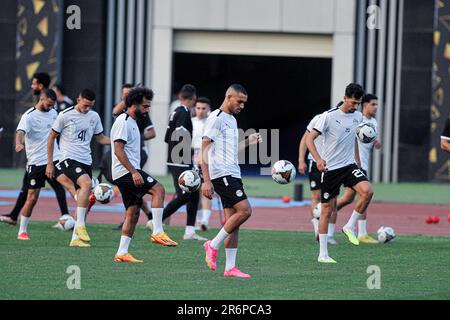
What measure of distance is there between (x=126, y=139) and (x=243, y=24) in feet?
62.9

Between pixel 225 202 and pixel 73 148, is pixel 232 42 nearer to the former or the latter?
pixel 73 148

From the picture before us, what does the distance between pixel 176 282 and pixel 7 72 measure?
2311cm

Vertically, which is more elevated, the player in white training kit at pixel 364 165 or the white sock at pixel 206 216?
the player in white training kit at pixel 364 165

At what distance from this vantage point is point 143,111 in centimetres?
1497

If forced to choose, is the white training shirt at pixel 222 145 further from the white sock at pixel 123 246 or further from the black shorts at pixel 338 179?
the black shorts at pixel 338 179

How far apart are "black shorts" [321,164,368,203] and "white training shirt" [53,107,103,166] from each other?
361 centimetres

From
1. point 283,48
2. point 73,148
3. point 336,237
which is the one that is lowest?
point 336,237

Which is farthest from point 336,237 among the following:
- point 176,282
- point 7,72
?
point 7,72

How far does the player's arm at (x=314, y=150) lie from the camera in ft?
49.2

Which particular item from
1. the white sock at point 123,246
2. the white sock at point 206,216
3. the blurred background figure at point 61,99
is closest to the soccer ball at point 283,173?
the white sock at point 123,246

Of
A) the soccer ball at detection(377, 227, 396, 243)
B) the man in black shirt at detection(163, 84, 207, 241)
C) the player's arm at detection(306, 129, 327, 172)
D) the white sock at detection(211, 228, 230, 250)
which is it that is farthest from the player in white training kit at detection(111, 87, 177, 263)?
the soccer ball at detection(377, 227, 396, 243)

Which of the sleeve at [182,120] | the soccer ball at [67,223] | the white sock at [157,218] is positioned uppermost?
the sleeve at [182,120]

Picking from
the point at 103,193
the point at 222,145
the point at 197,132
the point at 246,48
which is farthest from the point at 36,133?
the point at 246,48

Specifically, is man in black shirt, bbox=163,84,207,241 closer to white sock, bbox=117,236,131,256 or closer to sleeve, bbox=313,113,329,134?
sleeve, bbox=313,113,329,134
